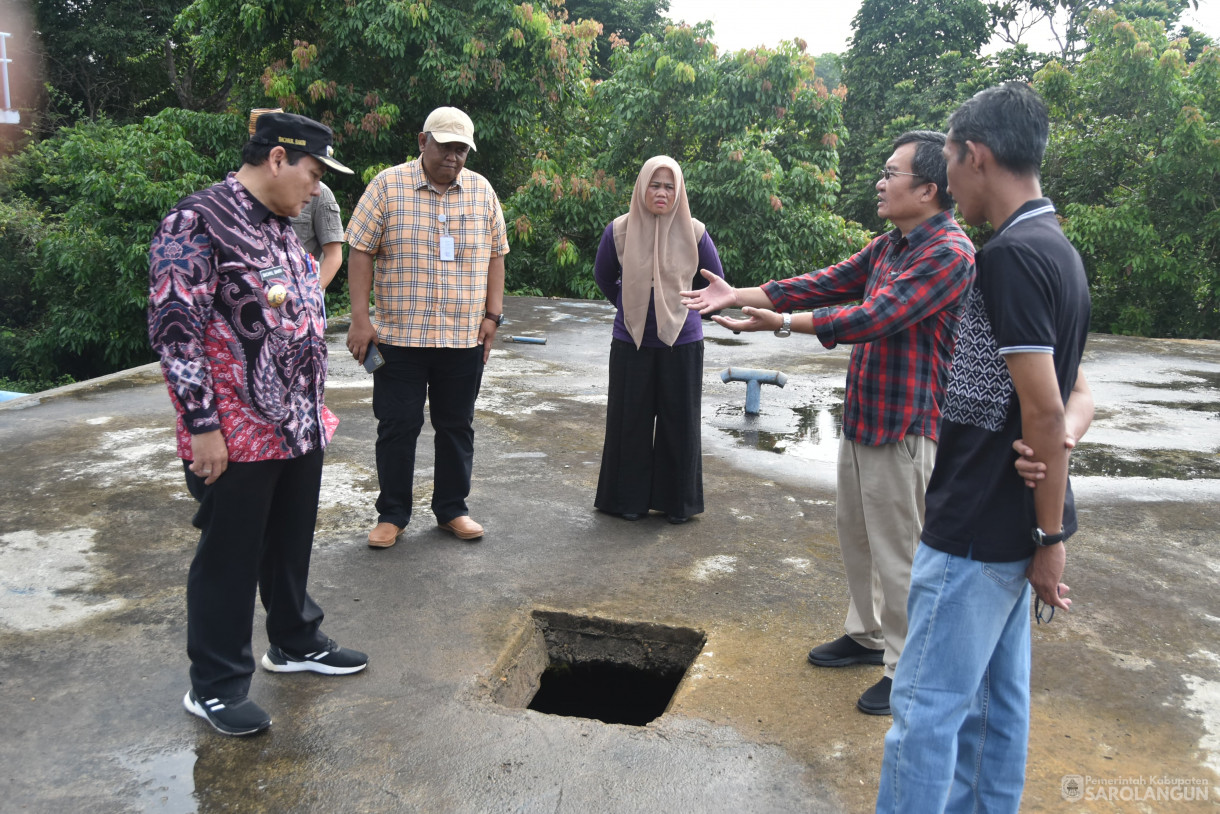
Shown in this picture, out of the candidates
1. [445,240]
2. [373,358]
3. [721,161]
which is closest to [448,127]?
[445,240]

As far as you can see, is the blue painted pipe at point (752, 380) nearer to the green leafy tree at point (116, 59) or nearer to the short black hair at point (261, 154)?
the short black hair at point (261, 154)

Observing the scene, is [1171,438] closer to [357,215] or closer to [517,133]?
[357,215]

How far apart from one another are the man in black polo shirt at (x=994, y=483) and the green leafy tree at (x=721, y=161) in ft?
40.7

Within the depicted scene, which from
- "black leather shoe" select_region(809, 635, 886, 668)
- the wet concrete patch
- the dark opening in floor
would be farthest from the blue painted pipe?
the wet concrete patch

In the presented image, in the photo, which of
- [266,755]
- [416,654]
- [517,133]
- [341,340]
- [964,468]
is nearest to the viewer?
[964,468]

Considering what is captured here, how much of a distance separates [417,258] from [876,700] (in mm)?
2648

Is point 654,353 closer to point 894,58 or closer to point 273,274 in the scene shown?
point 273,274

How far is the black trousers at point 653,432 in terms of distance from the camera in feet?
15.6

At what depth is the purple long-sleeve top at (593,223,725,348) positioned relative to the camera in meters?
4.73

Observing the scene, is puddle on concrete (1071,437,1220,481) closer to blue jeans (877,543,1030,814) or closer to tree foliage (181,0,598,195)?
blue jeans (877,543,1030,814)

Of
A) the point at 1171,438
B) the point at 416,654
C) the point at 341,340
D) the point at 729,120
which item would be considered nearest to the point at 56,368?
the point at 341,340

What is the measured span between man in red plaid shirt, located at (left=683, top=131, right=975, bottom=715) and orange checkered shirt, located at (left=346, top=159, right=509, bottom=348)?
147cm

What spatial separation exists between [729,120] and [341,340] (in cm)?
761

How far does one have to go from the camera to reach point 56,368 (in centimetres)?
1502
